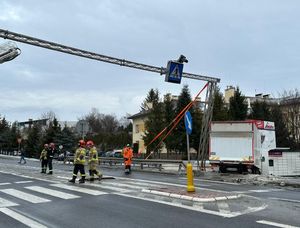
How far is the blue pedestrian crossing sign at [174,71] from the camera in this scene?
2258cm

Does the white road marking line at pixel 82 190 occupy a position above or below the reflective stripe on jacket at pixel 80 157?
below

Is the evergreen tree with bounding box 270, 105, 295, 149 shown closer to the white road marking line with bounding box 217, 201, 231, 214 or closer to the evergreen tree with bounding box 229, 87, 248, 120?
the evergreen tree with bounding box 229, 87, 248, 120

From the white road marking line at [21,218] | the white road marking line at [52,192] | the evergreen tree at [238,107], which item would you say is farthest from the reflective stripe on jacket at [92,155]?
the evergreen tree at [238,107]

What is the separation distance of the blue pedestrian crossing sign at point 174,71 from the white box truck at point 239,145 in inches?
173

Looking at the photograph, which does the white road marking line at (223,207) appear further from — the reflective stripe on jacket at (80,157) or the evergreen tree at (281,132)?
the evergreen tree at (281,132)

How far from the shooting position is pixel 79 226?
8.34 metres

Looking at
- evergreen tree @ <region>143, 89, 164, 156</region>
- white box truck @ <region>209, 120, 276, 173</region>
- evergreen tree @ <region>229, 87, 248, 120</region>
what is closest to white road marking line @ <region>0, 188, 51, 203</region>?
white box truck @ <region>209, 120, 276, 173</region>

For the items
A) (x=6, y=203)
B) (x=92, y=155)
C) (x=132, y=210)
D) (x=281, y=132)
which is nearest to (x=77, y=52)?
(x=92, y=155)

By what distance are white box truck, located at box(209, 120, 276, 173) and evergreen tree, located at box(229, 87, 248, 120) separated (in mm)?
30001

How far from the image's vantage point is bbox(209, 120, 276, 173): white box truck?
24.1 meters

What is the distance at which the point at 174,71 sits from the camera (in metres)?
22.7

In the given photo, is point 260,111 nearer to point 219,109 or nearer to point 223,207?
point 219,109

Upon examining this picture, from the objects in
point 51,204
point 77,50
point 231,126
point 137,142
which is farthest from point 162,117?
point 51,204

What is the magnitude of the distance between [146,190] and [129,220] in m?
4.82
